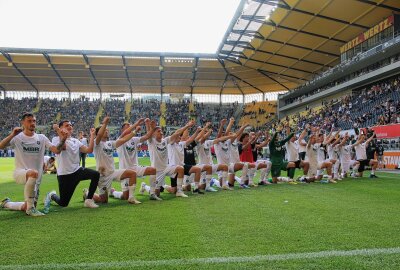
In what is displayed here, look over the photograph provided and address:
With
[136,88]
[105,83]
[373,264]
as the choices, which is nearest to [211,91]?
[136,88]

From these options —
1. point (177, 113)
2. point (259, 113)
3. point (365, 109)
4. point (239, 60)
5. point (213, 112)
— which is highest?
point (239, 60)

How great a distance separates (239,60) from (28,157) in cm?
4099

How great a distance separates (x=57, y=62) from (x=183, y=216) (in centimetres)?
4591

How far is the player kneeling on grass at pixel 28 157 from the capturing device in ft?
23.5

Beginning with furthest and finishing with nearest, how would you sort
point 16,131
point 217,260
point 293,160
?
point 293,160 → point 16,131 → point 217,260

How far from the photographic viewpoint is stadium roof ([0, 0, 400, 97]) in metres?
30.7

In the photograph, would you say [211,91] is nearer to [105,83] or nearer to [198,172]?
[105,83]

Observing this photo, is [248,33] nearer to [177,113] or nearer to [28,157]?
[177,113]

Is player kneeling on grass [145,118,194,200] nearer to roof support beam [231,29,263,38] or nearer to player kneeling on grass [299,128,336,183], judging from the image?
player kneeling on grass [299,128,336,183]

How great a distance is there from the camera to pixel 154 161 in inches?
398

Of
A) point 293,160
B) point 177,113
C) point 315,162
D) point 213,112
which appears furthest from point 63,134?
point 213,112

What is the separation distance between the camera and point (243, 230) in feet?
18.4

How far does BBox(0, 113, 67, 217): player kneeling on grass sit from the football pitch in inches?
11.8

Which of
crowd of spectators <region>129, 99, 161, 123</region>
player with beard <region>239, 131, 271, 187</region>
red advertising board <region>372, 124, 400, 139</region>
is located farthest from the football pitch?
crowd of spectators <region>129, 99, 161, 123</region>
